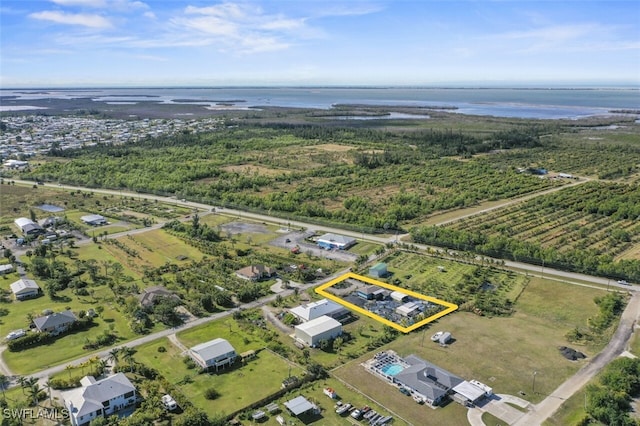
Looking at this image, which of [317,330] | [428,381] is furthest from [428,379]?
[317,330]

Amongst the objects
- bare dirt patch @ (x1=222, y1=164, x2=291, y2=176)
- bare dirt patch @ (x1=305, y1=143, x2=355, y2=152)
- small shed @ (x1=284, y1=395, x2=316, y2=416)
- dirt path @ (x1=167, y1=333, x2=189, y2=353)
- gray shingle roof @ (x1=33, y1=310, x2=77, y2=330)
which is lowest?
small shed @ (x1=284, y1=395, x2=316, y2=416)

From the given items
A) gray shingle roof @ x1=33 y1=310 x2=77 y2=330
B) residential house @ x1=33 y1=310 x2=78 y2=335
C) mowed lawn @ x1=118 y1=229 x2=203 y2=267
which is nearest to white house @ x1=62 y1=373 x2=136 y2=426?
residential house @ x1=33 y1=310 x2=78 y2=335

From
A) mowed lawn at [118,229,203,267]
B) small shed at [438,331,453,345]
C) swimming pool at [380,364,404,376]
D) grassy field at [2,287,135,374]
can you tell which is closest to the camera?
swimming pool at [380,364,404,376]

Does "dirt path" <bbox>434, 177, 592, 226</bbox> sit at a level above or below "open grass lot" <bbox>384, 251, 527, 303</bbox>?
above

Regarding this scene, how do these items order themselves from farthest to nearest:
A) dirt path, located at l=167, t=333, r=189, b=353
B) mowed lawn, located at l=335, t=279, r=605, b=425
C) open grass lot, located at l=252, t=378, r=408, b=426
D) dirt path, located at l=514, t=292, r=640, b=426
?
dirt path, located at l=167, t=333, r=189, b=353 → mowed lawn, located at l=335, t=279, r=605, b=425 → dirt path, located at l=514, t=292, r=640, b=426 → open grass lot, located at l=252, t=378, r=408, b=426

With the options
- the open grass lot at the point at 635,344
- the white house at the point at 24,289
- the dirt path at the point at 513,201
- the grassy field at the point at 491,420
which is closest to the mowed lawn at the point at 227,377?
the grassy field at the point at 491,420

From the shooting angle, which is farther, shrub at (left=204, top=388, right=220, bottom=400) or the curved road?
shrub at (left=204, top=388, right=220, bottom=400)

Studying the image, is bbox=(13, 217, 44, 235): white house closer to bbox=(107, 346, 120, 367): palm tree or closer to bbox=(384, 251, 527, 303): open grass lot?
bbox=(107, 346, 120, 367): palm tree
